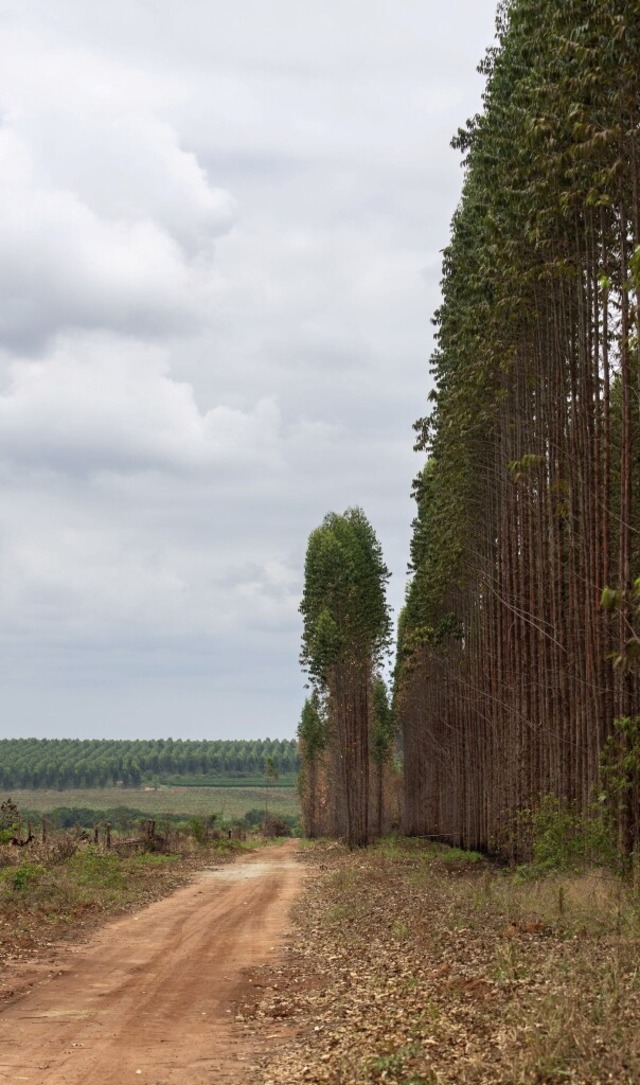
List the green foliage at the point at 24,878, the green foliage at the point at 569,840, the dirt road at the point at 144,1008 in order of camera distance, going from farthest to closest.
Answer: the green foliage at the point at 24,878
the green foliage at the point at 569,840
the dirt road at the point at 144,1008

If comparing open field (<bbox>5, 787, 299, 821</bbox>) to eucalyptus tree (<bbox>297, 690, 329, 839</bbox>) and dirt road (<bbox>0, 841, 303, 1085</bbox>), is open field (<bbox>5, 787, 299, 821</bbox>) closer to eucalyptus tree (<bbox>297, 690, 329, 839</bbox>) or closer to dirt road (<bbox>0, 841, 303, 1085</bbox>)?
eucalyptus tree (<bbox>297, 690, 329, 839</bbox>)

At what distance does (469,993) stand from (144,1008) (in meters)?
3.45

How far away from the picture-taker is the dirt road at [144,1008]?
27.8 feet

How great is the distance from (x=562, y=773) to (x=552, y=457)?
722cm

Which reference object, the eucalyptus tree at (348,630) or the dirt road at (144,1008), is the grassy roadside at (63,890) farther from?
the eucalyptus tree at (348,630)

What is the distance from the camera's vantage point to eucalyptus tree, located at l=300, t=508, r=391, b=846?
54094 millimetres

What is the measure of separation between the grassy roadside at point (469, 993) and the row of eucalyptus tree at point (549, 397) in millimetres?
2853

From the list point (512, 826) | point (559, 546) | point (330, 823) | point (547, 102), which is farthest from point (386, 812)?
point (547, 102)

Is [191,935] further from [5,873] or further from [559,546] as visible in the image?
[559,546]

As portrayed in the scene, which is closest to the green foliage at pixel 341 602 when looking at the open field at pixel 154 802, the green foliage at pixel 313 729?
the green foliage at pixel 313 729

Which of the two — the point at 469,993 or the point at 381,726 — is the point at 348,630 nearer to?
the point at 381,726

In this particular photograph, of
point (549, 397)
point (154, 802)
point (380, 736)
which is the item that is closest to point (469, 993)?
point (549, 397)

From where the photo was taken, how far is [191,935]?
57.5 feet

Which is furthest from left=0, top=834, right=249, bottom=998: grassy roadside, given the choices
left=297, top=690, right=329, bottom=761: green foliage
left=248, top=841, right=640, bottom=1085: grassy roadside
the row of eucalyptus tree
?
left=297, top=690, right=329, bottom=761: green foliage
